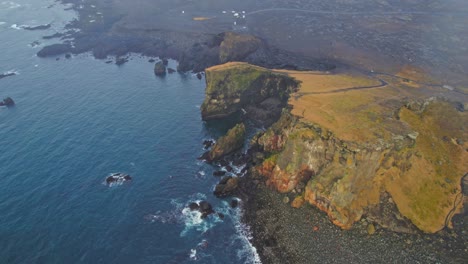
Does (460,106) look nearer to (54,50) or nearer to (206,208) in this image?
(206,208)

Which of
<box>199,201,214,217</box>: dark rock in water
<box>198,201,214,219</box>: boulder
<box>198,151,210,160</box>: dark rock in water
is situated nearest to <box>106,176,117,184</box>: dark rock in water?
<box>198,151,210,160</box>: dark rock in water

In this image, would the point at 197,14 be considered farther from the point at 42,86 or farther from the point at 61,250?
the point at 61,250

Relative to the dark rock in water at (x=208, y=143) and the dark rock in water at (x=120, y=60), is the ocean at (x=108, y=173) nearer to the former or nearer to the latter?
the dark rock in water at (x=208, y=143)

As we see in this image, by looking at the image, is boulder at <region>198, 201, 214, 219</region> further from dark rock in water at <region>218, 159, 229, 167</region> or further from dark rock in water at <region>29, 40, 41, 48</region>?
dark rock in water at <region>29, 40, 41, 48</region>

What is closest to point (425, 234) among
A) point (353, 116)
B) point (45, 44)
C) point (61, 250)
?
point (353, 116)

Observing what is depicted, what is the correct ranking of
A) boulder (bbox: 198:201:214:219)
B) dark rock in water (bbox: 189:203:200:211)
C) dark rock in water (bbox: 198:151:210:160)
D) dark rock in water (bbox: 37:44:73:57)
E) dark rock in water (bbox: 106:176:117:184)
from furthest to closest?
dark rock in water (bbox: 37:44:73:57) → dark rock in water (bbox: 198:151:210:160) → dark rock in water (bbox: 106:176:117:184) → dark rock in water (bbox: 189:203:200:211) → boulder (bbox: 198:201:214:219)

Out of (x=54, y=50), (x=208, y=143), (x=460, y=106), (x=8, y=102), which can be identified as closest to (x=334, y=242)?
(x=208, y=143)
